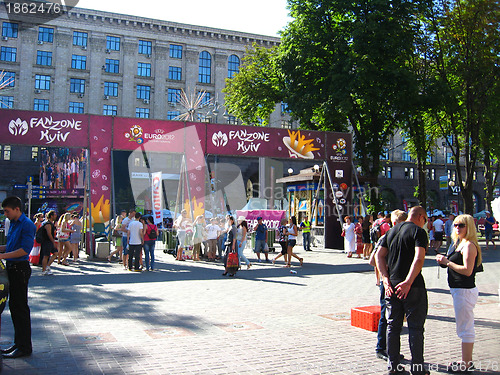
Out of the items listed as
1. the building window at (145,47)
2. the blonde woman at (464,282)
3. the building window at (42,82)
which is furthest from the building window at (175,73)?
the blonde woman at (464,282)

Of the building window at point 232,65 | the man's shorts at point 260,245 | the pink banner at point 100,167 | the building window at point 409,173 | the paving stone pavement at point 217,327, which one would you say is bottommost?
the paving stone pavement at point 217,327

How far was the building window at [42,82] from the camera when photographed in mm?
50969

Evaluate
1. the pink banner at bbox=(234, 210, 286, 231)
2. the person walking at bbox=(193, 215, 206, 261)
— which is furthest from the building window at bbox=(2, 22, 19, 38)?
the person walking at bbox=(193, 215, 206, 261)

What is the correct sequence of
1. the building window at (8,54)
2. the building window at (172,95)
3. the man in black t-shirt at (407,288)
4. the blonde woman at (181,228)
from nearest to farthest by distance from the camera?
the man in black t-shirt at (407,288) < the blonde woman at (181,228) < the building window at (8,54) < the building window at (172,95)

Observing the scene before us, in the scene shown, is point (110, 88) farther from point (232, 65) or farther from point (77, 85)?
point (232, 65)

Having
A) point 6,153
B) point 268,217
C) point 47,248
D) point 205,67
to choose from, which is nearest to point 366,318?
point 47,248

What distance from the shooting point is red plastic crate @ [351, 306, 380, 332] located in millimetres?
7751

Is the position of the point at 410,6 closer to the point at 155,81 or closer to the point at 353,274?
the point at 353,274

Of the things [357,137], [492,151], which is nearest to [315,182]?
[357,137]

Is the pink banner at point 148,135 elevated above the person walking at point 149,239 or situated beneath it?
elevated above

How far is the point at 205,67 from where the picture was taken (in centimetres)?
5778

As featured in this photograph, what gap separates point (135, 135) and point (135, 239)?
221 inches

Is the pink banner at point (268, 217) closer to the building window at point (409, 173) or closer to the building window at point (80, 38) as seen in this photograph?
the building window at point (80, 38)

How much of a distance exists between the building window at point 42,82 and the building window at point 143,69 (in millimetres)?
9604
